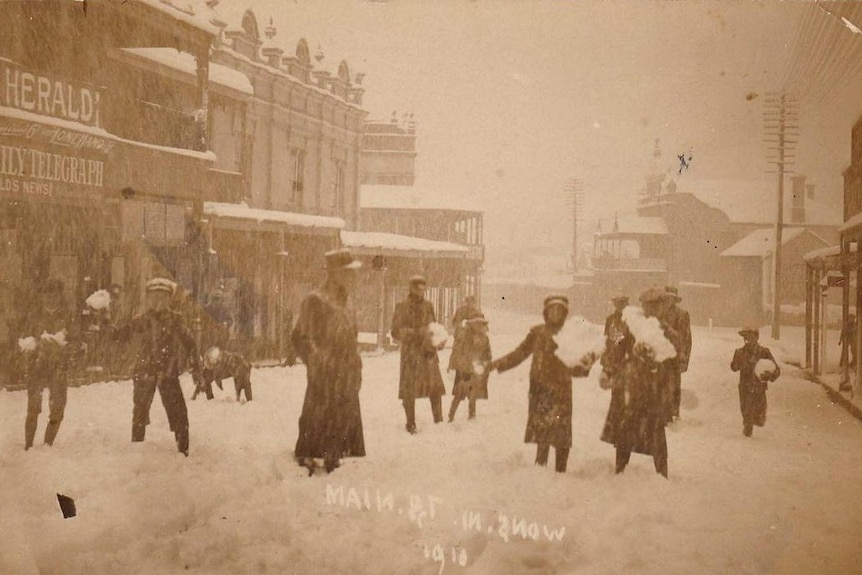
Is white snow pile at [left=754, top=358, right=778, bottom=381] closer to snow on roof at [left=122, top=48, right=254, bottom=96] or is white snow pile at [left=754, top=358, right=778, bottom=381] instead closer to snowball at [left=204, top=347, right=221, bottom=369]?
snowball at [left=204, top=347, right=221, bottom=369]

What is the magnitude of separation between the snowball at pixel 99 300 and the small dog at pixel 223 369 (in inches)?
38.0

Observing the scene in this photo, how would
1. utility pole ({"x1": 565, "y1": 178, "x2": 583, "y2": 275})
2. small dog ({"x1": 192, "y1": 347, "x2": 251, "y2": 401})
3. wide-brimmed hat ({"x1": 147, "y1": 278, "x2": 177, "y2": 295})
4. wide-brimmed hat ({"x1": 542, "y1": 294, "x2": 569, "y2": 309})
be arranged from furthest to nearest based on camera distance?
1. utility pole ({"x1": 565, "y1": 178, "x2": 583, "y2": 275})
2. small dog ({"x1": 192, "y1": 347, "x2": 251, "y2": 401})
3. wide-brimmed hat ({"x1": 147, "y1": 278, "x2": 177, "y2": 295})
4. wide-brimmed hat ({"x1": 542, "y1": 294, "x2": 569, "y2": 309})

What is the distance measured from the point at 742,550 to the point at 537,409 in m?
1.55

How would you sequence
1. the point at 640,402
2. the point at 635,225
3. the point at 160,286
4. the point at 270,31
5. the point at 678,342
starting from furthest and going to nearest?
the point at 635,225
the point at 270,31
the point at 160,286
the point at 678,342
the point at 640,402

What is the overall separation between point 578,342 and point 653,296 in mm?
686

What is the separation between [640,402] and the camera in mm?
4531

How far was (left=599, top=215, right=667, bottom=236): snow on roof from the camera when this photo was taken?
5.98 metres

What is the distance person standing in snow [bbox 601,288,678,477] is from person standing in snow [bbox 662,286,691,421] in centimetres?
17

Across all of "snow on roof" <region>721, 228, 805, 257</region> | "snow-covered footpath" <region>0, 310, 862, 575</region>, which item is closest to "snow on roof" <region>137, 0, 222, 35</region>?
"snow-covered footpath" <region>0, 310, 862, 575</region>

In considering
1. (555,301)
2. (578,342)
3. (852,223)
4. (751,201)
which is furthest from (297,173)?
(852,223)

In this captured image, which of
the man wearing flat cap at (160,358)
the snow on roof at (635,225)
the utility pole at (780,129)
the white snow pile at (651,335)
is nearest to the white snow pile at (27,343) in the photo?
the man wearing flat cap at (160,358)

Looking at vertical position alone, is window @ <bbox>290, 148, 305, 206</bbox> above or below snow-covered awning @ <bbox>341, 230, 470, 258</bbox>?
above

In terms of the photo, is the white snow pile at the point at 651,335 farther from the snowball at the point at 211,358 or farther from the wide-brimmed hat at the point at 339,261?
the snowball at the point at 211,358

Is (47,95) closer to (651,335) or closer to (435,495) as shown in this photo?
(435,495)
